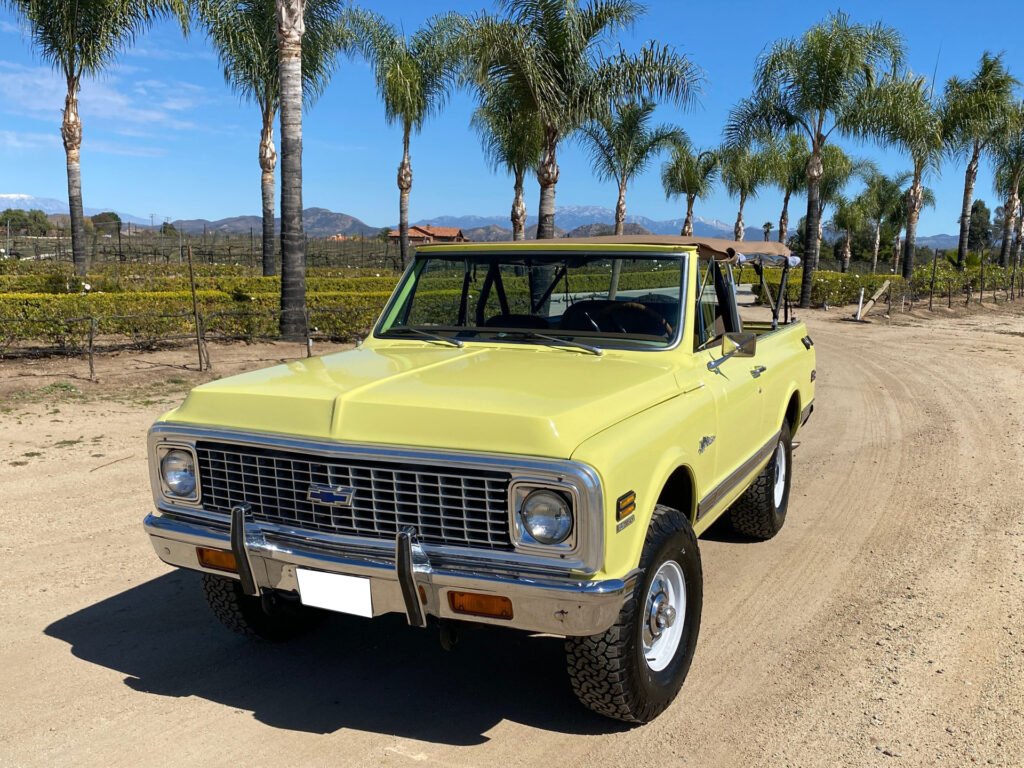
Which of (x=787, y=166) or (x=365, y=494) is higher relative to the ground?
(x=787, y=166)

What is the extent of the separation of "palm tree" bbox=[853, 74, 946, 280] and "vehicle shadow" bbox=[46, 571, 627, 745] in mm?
24674

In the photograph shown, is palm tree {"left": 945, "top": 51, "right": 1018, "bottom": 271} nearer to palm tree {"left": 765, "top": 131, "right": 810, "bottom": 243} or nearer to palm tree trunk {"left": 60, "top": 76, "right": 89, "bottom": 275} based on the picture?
palm tree {"left": 765, "top": 131, "right": 810, "bottom": 243}

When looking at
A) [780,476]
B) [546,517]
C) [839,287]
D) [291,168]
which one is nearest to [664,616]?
[546,517]

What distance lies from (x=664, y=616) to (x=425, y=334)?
76.3 inches

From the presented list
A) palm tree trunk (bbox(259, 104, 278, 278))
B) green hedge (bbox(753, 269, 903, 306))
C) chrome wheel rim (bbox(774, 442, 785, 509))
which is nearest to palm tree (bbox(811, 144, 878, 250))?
green hedge (bbox(753, 269, 903, 306))

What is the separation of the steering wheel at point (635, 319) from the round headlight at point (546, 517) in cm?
A: 155

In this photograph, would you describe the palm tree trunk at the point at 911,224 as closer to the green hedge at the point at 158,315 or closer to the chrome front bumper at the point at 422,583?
the green hedge at the point at 158,315

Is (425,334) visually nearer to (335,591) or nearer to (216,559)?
(216,559)

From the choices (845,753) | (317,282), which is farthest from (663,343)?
(317,282)

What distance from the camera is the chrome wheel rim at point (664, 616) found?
3.42 m

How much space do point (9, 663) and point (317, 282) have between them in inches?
861

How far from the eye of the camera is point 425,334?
454 cm

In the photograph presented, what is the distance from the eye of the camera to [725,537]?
19.0 ft

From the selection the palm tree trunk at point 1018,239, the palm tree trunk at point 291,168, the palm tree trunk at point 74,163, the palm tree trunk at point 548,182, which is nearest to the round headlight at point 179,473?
the palm tree trunk at point 291,168
